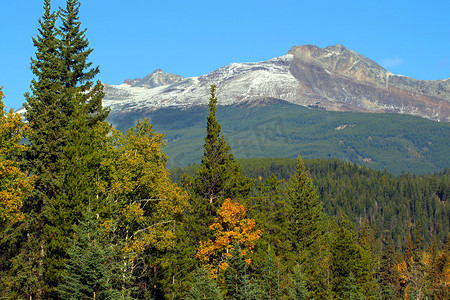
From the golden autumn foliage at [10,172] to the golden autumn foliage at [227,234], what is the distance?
16.1 m

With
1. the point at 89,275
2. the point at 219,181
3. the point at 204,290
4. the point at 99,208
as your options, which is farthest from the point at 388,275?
the point at 89,275

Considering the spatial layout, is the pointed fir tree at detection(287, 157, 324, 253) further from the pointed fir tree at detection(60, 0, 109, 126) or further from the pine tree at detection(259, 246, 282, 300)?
the pointed fir tree at detection(60, 0, 109, 126)

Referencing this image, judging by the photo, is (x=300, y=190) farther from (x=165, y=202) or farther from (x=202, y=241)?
(x=165, y=202)

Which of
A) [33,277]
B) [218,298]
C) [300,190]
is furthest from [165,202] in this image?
[300,190]

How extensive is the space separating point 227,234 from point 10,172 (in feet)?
62.2

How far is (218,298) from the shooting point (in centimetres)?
3869

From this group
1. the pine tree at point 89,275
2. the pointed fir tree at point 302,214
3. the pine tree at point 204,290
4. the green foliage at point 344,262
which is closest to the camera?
the pine tree at point 89,275

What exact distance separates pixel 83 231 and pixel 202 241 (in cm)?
1635

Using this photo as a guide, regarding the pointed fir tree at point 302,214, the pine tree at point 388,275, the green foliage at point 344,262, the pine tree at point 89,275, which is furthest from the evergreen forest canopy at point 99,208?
the pine tree at point 388,275

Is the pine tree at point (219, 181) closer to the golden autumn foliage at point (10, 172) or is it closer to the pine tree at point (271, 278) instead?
the pine tree at point (271, 278)

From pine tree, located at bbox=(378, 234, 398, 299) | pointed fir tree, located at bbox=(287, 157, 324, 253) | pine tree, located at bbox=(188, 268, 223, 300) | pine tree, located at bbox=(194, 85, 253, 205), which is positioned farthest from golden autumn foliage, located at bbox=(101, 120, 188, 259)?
pine tree, located at bbox=(378, 234, 398, 299)

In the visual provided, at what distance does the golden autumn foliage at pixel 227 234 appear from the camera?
44.4 m

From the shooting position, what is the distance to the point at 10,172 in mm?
32719

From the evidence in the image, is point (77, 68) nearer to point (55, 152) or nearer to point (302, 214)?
point (55, 152)
